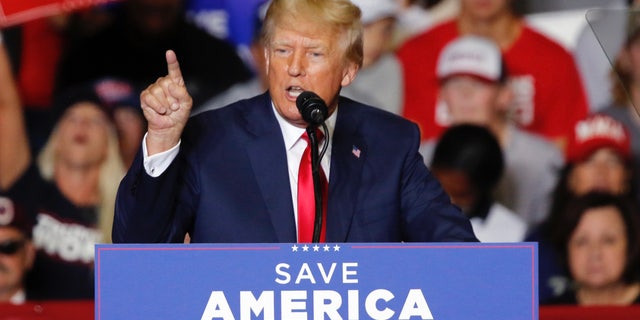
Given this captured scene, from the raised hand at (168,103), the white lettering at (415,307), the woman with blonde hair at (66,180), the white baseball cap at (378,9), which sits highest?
the white baseball cap at (378,9)

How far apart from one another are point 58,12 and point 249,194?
237 cm

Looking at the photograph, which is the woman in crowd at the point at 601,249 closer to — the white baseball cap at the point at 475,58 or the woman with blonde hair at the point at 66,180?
the white baseball cap at the point at 475,58

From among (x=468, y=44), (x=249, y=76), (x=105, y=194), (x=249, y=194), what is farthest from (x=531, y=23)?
(x=249, y=194)

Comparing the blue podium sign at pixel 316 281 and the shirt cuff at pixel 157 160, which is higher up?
the shirt cuff at pixel 157 160

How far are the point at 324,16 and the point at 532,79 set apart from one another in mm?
2426

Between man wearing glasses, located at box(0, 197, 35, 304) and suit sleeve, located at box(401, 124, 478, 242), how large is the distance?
2340mm

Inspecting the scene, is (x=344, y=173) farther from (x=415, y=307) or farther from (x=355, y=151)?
(x=415, y=307)

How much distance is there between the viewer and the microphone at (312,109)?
79.7 inches

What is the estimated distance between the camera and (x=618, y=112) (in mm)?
4664

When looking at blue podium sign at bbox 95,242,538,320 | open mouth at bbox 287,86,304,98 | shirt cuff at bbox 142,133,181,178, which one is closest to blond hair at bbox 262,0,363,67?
open mouth at bbox 287,86,304,98

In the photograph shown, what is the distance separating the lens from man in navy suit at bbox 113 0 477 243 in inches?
90.4

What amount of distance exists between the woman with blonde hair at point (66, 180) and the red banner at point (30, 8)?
0.43 feet

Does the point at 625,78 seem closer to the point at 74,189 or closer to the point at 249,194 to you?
the point at 249,194

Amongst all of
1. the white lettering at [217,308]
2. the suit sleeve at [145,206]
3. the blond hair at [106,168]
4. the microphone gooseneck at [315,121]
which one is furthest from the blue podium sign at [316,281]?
the blond hair at [106,168]
